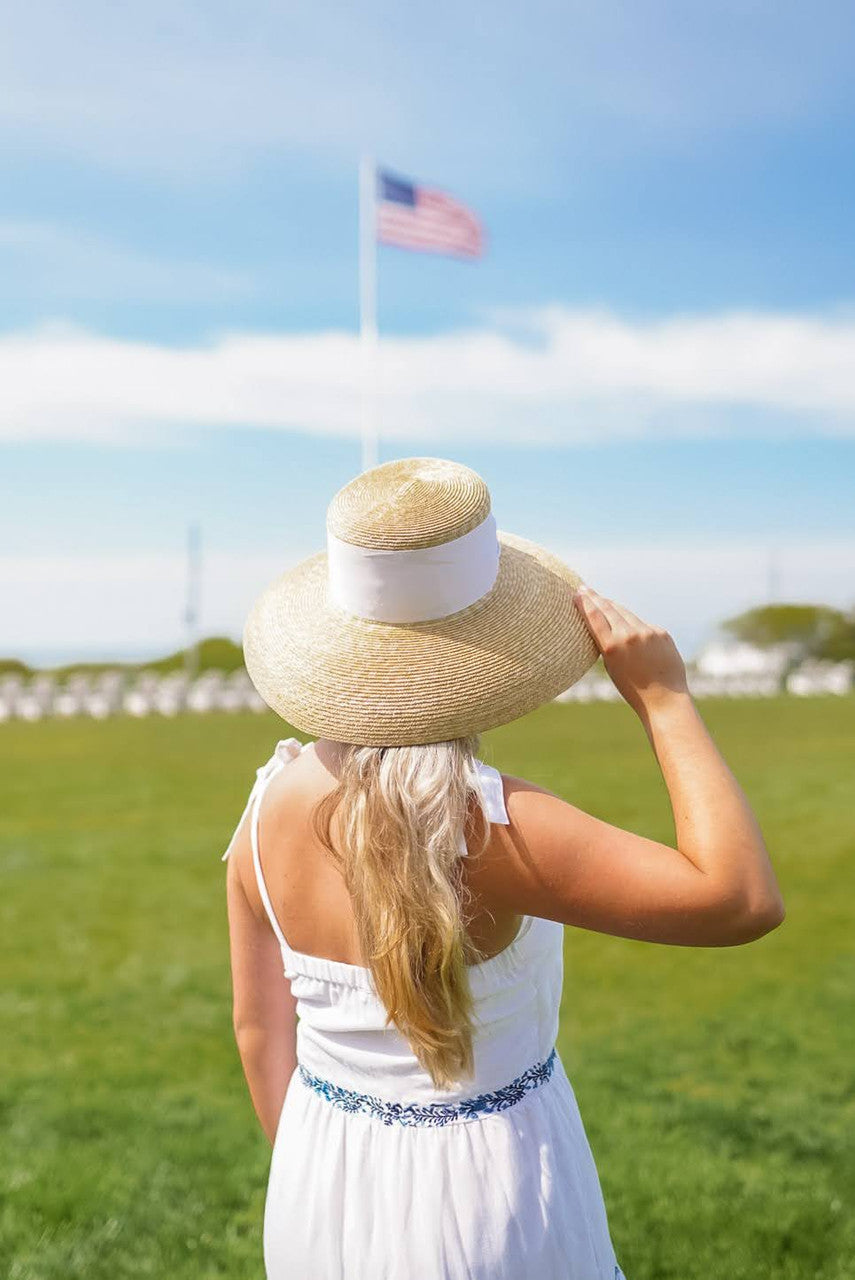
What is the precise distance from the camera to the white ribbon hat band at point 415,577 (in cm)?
170

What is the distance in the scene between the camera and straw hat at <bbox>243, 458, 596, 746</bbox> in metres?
1.66

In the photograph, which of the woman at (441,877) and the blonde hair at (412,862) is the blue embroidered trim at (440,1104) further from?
the blonde hair at (412,862)

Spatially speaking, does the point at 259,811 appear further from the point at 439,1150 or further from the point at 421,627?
the point at 439,1150

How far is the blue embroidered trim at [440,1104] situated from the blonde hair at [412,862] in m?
0.14

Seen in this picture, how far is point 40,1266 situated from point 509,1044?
278cm

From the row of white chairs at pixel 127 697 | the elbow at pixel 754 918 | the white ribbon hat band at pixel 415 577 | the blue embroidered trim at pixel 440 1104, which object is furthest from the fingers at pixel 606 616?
the row of white chairs at pixel 127 697

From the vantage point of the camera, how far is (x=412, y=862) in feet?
5.41

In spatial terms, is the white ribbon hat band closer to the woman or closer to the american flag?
the woman

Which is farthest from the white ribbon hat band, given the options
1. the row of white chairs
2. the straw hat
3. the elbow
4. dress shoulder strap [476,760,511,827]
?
the row of white chairs

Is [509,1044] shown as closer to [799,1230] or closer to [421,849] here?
[421,849]

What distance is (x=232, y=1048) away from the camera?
19.5 feet

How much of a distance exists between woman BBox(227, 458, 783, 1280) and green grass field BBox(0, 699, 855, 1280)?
237mm

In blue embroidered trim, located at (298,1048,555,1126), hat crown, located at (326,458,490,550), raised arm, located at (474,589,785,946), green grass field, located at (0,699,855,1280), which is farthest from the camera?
green grass field, located at (0,699,855,1280)

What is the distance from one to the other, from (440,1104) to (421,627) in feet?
2.51
